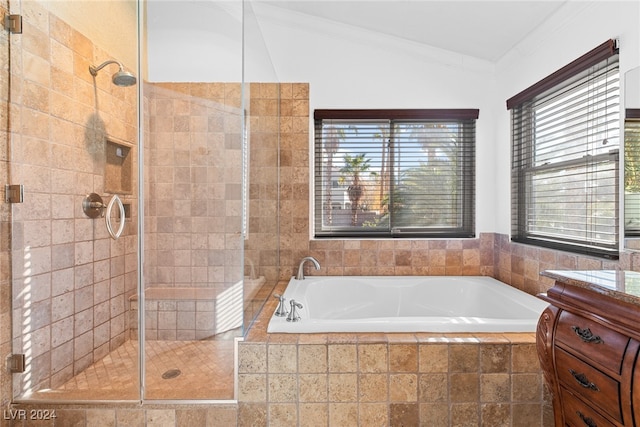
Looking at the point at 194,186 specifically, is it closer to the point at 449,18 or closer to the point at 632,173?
the point at 449,18

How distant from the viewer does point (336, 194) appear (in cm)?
270

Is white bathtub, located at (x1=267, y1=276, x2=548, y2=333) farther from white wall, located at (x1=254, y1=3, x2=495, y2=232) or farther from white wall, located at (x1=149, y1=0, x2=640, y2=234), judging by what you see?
white wall, located at (x1=254, y1=3, x2=495, y2=232)

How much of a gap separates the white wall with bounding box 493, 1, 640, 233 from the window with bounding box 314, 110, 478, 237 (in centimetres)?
23

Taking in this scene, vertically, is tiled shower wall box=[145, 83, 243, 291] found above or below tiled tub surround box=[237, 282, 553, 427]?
above

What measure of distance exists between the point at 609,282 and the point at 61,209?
2.34m

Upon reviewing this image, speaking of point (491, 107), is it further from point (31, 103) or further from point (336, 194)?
point (31, 103)

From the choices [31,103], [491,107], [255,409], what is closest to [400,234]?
[491,107]

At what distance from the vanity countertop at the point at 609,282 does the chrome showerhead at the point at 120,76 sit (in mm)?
2144

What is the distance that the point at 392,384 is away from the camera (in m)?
1.44

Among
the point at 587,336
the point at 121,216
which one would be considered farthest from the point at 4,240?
the point at 587,336

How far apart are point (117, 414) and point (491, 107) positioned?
3147 millimetres

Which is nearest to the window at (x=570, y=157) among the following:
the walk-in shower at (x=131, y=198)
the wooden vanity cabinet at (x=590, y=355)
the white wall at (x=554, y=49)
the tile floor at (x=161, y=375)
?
the white wall at (x=554, y=49)

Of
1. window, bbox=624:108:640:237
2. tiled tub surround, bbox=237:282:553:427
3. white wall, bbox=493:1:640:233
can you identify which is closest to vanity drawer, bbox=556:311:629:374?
tiled tub surround, bbox=237:282:553:427

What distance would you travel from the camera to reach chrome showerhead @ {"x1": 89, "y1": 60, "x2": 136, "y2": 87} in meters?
1.79
